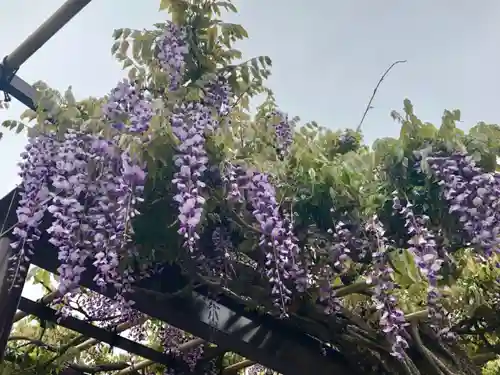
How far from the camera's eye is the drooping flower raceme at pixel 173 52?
2.00 meters

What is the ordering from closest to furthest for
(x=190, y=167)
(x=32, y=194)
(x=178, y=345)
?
(x=190, y=167)
(x=32, y=194)
(x=178, y=345)

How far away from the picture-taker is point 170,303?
190 centimetres

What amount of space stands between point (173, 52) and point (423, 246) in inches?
41.3

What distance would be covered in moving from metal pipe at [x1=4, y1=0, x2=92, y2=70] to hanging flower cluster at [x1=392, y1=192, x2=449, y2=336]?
4.00 feet

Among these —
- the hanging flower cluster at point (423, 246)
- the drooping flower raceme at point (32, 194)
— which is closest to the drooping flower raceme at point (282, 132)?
the hanging flower cluster at point (423, 246)

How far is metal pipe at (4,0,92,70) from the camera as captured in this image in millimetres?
1962

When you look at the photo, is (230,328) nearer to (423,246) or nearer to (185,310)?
(185,310)

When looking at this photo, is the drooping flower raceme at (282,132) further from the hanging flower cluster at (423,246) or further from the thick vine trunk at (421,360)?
the thick vine trunk at (421,360)

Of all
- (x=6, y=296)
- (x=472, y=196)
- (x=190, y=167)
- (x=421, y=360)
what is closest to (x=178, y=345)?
(x=421, y=360)

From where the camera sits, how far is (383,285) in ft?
5.98

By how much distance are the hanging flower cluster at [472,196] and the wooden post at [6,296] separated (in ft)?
4.11

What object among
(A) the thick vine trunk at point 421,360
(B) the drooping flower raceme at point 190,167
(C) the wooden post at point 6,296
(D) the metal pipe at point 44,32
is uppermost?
(D) the metal pipe at point 44,32

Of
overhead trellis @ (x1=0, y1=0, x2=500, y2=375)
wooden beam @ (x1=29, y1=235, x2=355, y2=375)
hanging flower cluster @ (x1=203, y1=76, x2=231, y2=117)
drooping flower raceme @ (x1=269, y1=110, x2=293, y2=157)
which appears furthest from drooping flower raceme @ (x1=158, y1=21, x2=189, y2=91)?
wooden beam @ (x1=29, y1=235, x2=355, y2=375)

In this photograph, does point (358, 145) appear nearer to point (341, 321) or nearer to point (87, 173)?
point (341, 321)
